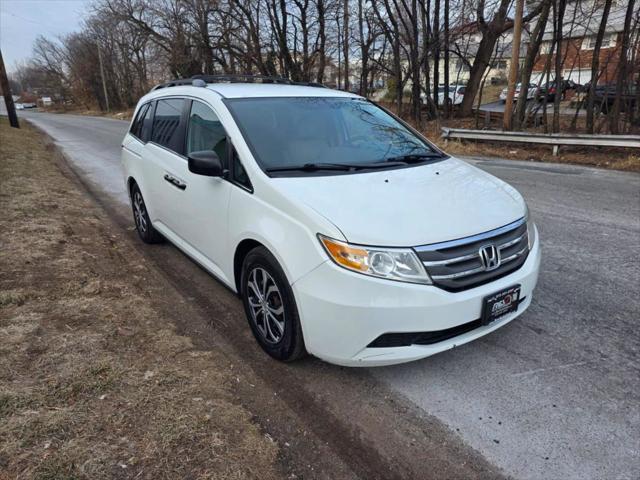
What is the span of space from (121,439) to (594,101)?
1382 cm

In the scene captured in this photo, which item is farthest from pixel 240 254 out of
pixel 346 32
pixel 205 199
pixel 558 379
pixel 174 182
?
pixel 346 32

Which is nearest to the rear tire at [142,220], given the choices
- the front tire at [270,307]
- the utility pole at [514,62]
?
the front tire at [270,307]

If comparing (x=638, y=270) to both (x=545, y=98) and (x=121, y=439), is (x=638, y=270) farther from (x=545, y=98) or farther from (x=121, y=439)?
(x=545, y=98)

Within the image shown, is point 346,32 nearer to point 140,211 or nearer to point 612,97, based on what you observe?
point 612,97

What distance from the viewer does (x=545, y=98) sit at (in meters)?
12.8

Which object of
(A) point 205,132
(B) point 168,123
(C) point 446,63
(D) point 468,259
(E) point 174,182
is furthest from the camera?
(C) point 446,63

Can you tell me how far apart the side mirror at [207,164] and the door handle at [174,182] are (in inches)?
28.1

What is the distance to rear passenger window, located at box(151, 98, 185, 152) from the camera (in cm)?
419

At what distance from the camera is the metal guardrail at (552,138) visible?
9844 mm

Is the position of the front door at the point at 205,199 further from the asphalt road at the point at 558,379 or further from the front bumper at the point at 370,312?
the asphalt road at the point at 558,379

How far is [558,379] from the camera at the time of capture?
2725 mm

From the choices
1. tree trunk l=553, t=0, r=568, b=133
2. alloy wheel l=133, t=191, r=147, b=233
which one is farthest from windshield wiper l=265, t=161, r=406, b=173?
tree trunk l=553, t=0, r=568, b=133

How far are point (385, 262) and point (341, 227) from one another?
1.00ft

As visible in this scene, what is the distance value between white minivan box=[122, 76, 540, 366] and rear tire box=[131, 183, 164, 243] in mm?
1193
